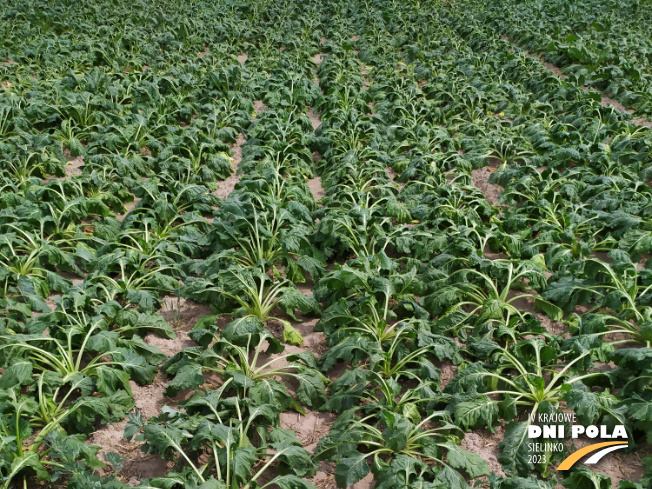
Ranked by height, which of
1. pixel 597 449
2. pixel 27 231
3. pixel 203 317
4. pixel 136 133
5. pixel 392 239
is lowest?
pixel 597 449

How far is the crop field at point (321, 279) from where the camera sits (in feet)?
14.1

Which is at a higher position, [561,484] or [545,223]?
[545,223]

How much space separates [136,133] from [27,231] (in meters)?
3.33

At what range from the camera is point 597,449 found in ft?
14.2

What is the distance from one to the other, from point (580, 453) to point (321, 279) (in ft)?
9.80

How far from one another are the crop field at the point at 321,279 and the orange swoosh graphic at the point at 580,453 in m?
0.04

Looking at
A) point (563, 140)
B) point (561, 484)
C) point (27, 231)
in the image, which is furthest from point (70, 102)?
point (561, 484)

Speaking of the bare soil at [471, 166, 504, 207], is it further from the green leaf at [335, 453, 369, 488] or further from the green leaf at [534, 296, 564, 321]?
the green leaf at [335, 453, 369, 488]

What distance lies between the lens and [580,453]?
14.1 ft

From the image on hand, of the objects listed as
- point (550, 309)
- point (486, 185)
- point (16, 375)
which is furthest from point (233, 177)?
point (550, 309)

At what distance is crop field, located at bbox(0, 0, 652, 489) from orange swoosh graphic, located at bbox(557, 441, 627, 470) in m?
0.04

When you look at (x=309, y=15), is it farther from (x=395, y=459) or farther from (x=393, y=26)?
(x=395, y=459)

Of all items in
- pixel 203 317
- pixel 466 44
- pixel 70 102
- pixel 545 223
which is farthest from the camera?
pixel 466 44

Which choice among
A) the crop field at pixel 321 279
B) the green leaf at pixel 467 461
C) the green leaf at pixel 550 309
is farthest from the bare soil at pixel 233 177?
the green leaf at pixel 467 461
